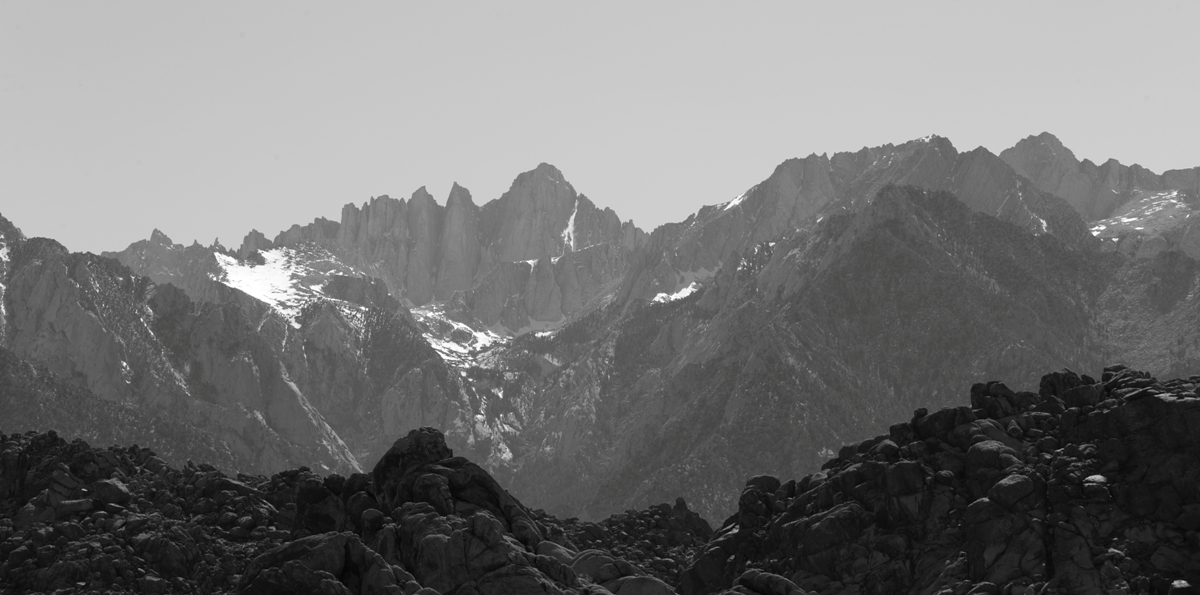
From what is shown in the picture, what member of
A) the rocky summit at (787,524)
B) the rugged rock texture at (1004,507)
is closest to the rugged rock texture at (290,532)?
the rocky summit at (787,524)

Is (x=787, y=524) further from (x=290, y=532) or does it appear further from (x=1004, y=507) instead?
(x=290, y=532)

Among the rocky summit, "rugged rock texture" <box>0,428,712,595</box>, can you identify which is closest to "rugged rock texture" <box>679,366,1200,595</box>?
the rocky summit

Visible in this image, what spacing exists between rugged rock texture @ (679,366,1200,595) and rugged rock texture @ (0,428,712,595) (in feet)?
43.1

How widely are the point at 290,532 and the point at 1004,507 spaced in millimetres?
44386

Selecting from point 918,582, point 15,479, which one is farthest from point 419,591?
point 15,479

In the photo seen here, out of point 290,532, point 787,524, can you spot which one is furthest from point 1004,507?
point 290,532

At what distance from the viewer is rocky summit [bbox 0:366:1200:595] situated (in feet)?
250

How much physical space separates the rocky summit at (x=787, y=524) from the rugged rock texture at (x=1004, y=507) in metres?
0.12

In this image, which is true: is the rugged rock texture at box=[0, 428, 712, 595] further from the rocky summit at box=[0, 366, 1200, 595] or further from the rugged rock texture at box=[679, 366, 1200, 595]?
the rugged rock texture at box=[679, 366, 1200, 595]

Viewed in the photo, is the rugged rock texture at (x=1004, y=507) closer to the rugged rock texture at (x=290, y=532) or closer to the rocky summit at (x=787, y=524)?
the rocky summit at (x=787, y=524)

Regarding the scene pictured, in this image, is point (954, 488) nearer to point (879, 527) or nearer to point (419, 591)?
point (879, 527)

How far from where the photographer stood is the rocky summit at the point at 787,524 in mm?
76312

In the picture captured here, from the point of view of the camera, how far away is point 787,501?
103 metres

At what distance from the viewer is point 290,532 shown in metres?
103
